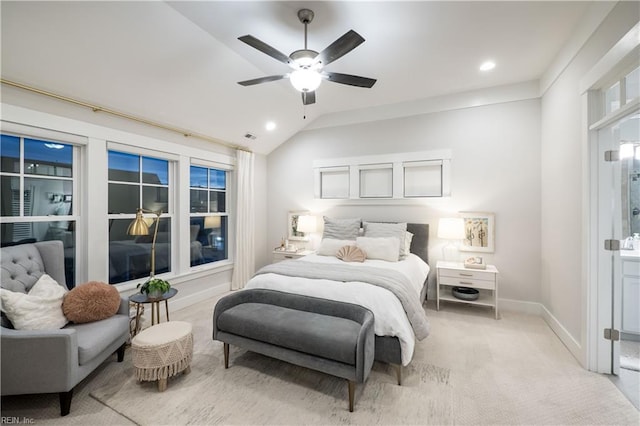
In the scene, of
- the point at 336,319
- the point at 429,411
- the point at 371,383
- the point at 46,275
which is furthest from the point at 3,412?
the point at 429,411

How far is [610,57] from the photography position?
6.55 ft

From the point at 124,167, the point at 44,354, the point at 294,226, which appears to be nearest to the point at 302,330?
the point at 44,354

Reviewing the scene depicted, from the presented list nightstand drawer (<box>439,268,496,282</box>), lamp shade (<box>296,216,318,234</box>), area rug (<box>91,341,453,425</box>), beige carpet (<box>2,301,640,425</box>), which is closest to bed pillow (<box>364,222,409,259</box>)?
nightstand drawer (<box>439,268,496,282</box>)

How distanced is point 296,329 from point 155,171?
3.05 m

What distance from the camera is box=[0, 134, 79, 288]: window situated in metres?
2.45

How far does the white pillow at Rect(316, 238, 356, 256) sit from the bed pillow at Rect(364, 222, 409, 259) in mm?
323

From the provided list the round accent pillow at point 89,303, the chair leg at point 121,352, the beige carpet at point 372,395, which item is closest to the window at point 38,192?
the round accent pillow at point 89,303

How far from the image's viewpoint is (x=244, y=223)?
4.74 m

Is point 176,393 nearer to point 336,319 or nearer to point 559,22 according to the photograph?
point 336,319

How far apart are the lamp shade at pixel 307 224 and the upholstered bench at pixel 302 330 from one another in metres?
2.11

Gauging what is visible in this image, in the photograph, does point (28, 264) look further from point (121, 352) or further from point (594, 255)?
point (594, 255)

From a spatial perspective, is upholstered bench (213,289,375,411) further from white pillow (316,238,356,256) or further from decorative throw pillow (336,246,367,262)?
white pillow (316,238,356,256)

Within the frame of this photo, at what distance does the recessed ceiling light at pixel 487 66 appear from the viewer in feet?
10.3

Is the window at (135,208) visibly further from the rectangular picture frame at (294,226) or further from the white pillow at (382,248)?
the white pillow at (382,248)
